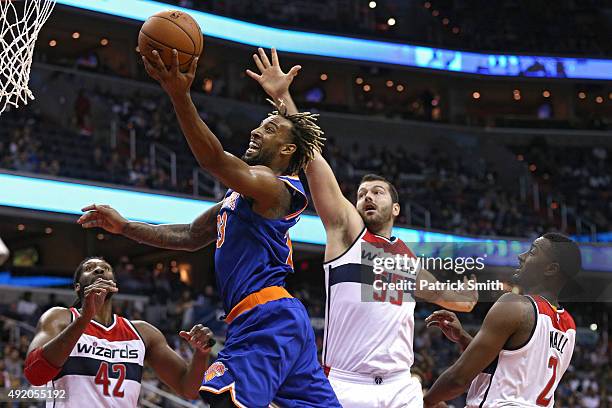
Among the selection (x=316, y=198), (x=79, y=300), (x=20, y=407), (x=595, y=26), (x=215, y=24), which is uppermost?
(x=595, y=26)

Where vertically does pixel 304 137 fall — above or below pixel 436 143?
below

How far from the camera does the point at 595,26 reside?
3338cm

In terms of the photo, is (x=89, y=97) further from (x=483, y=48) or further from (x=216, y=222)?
(x=216, y=222)

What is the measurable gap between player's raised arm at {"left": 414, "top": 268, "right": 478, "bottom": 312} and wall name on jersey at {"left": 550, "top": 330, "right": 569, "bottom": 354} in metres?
1.08

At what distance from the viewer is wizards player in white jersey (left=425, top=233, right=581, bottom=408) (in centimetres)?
505

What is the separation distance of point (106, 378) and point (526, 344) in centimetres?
259

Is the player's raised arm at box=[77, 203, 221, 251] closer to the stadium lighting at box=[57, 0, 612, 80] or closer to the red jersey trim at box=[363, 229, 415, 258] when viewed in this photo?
the red jersey trim at box=[363, 229, 415, 258]

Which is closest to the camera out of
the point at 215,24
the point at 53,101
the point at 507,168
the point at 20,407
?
the point at 20,407

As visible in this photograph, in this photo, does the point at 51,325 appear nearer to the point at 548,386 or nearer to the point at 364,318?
the point at 364,318

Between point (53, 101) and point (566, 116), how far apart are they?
19.1m

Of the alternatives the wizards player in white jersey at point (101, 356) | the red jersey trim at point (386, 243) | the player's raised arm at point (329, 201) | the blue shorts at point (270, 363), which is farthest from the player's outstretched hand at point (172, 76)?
the red jersey trim at point (386, 243)

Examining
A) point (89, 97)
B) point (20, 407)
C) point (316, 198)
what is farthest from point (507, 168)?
point (316, 198)

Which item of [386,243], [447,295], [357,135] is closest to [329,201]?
[386,243]

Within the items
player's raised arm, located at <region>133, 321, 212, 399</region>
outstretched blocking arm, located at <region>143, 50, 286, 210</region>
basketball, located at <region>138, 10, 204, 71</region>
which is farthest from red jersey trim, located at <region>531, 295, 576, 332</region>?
basketball, located at <region>138, 10, 204, 71</region>
